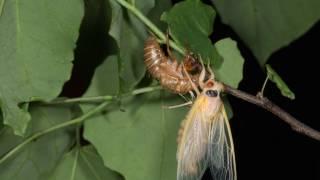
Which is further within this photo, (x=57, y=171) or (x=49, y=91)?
(x=57, y=171)

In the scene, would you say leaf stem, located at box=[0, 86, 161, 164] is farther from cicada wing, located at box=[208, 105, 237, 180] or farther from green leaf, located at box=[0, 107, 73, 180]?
cicada wing, located at box=[208, 105, 237, 180]

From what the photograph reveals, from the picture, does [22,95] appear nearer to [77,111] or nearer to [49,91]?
[49,91]

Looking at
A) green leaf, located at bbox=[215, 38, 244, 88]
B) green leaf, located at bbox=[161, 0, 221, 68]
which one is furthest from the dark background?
green leaf, located at bbox=[161, 0, 221, 68]

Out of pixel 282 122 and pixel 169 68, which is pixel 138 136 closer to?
pixel 169 68

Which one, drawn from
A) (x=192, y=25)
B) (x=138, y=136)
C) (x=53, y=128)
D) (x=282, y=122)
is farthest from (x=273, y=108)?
(x=282, y=122)

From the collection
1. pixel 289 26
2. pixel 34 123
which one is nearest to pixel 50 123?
pixel 34 123


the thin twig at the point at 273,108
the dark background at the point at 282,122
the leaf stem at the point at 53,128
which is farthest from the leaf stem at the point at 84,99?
the dark background at the point at 282,122
